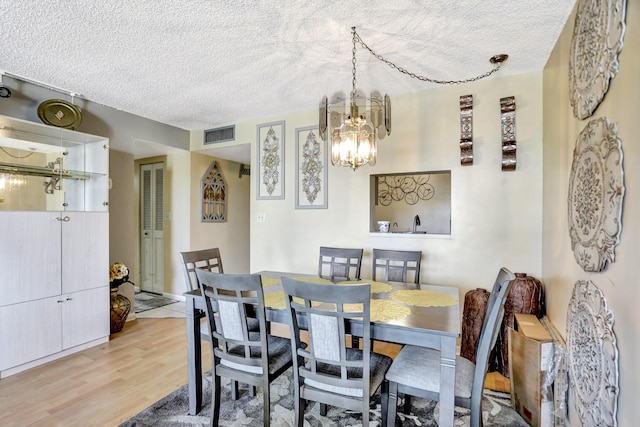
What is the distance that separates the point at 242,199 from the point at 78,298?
302 cm

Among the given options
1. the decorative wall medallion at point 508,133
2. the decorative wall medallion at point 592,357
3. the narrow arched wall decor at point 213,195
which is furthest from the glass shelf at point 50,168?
the decorative wall medallion at point 592,357

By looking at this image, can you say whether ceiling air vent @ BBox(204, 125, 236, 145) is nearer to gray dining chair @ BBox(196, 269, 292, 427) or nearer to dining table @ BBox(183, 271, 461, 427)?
dining table @ BBox(183, 271, 461, 427)

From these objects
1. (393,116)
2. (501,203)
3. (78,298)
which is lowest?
(78,298)

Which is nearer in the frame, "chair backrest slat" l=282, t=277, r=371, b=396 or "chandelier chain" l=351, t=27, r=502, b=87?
"chair backrest slat" l=282, t=277, r=371, b=396

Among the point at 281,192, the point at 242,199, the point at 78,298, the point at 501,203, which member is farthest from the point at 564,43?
the point at 242,199

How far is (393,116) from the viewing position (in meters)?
3.24

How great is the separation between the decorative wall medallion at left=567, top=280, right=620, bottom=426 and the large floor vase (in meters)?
3.93

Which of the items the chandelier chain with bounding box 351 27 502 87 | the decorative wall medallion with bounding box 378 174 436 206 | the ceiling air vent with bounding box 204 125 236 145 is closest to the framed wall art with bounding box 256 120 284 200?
the ceiling air vent with bounding box 204 125 236 145

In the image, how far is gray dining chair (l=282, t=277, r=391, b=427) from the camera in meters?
1.42

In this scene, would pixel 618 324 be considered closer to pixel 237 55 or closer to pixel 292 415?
pixel 292 415

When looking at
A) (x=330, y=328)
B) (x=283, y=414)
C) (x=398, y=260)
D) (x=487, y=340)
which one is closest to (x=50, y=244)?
(x=283, y=414)

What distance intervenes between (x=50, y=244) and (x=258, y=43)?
8.24ft

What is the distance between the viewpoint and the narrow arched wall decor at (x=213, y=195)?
190 inches

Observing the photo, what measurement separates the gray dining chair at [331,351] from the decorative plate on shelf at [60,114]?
3.05 m
